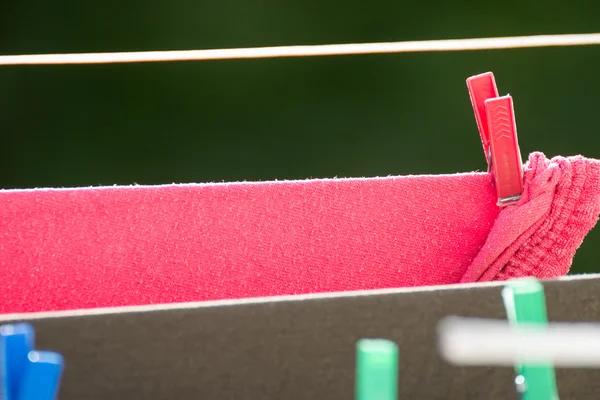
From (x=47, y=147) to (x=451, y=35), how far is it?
3.41 ft

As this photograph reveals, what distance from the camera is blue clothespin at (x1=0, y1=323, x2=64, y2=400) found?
8.9 inches

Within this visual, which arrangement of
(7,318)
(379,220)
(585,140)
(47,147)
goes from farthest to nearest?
(585,140)
(47,147)
(379,220)
(7,318)

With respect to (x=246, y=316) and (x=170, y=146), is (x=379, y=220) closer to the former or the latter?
(x=246, y=316)

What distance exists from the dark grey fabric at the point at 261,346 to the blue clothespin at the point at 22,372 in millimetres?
94

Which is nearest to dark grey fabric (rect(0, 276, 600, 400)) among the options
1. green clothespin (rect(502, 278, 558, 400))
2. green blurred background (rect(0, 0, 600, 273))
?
green clothespin (rect(502, 278, 558, 400))

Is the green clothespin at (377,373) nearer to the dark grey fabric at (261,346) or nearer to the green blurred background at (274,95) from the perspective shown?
the dark grey fabric at (261,346)

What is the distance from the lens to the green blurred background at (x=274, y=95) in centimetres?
168

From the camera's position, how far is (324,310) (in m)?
0.34

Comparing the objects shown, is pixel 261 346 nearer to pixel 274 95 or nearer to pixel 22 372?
pixel 22 372

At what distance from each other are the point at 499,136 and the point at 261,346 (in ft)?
0.80

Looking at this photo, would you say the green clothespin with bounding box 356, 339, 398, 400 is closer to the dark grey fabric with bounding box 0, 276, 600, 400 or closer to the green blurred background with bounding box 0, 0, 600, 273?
the dark grey fabric with bounding box 0, 276, 600, 400

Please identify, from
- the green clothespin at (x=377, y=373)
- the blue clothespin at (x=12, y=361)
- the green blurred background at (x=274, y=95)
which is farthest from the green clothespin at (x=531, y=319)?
the green blurred background at (x=274, y=95)

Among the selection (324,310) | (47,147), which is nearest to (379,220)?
(324,310)

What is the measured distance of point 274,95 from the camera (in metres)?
1.75
